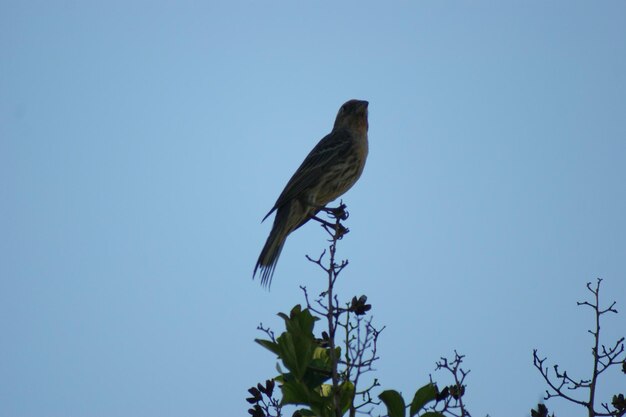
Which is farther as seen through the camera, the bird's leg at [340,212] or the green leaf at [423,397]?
the bird's leg at [340,212]

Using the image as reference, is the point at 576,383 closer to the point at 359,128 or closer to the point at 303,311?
the point at 303,311

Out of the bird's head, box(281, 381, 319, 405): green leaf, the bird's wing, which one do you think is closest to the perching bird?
the bird's wing

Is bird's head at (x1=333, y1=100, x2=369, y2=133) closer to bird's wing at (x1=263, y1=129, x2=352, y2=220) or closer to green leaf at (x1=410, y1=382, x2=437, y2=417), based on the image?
bird's wing at (x1=263, y1=129, x2=352, y2=220)

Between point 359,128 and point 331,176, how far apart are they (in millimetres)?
1345

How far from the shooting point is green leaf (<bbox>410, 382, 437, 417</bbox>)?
438 cm

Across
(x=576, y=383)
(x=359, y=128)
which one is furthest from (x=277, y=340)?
(x=359, y=128)

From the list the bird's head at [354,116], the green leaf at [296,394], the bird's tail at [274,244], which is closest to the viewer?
the green leaf at [296,394]

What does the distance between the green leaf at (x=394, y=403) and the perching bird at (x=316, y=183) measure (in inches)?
158

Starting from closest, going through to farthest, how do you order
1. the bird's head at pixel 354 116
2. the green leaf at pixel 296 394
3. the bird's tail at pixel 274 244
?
the green leaf at pixel 296 394 → the bird's tail at pixel 274 244 → the bird's head at pixel 354 116

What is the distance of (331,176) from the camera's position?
9.24m

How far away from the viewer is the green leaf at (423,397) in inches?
172

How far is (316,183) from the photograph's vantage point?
916 cm

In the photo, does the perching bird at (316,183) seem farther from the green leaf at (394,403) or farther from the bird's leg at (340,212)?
the green leaf at (394,403)

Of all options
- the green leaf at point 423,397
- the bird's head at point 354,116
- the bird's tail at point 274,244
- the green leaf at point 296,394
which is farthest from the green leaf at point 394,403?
the bird's head at point 354,116
